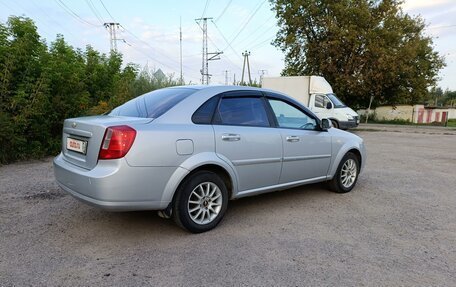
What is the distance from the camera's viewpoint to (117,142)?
3.38 meters

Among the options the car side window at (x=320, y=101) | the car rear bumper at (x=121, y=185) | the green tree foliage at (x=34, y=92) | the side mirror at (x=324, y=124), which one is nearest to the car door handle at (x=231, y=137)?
the car rear bumper at (x=121, y=185)

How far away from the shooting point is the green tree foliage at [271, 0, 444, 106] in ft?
76.3

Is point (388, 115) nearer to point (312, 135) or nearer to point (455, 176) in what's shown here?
point (455, 176)

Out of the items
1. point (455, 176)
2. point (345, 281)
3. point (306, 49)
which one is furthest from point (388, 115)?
point (345, 281)

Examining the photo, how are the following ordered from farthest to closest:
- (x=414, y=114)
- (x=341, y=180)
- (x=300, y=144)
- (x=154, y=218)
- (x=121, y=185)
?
(x=414, y=114) < (x=341, y=180) < (x=300, y=144) < (x=154, y=218) < (x=121, y=185)

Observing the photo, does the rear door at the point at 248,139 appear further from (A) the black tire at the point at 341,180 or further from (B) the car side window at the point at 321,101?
(B) the car side window at the point at 321,101

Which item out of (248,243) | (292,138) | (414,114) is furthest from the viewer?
(414,114)

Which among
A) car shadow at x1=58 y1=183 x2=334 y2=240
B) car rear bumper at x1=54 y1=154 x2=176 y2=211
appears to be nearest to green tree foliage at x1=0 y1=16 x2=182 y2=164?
car shadow at x1=58 y1=183 x2=334 y2=240

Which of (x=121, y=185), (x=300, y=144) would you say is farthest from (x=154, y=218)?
(x=300, y=144)

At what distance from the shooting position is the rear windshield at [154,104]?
391 centimetres

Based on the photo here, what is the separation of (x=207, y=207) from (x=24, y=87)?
6.17 m

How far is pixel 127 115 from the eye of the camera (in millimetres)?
4074

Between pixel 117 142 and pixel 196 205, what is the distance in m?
1.13

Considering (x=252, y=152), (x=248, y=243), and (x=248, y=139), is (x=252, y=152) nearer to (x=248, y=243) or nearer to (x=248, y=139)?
(x=248, y=139)
